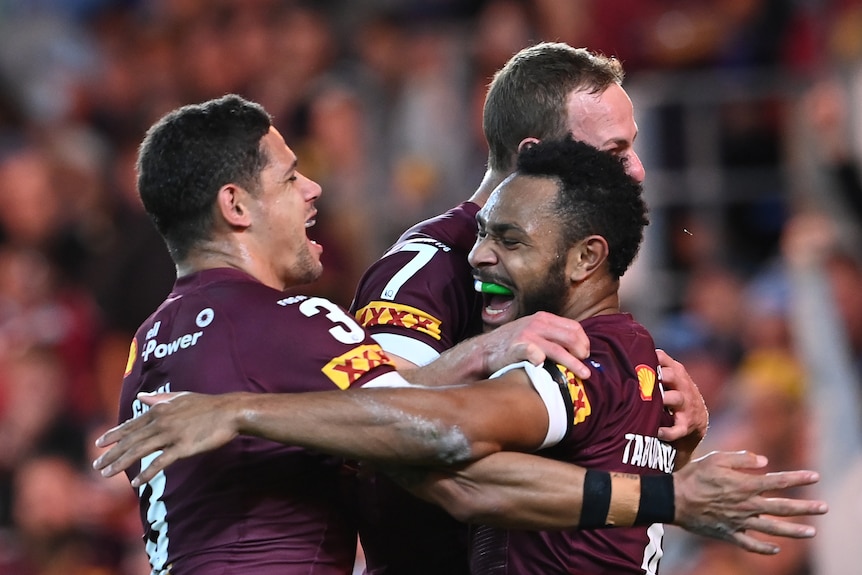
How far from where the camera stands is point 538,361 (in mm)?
3848

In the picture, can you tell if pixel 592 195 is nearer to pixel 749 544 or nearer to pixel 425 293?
pixel 425 293

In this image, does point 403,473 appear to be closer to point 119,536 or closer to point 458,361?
point 458,361

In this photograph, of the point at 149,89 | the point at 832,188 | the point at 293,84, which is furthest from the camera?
the point at 149,89

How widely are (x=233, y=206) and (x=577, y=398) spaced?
3.70 ft

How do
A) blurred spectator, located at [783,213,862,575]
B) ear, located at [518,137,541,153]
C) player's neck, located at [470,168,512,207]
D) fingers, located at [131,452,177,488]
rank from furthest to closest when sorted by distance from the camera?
blurred spectator, located at [783,213,862,575] < player's neck, located at [470,168,512,207] < ear, located at [518,137,541,153] < fingers, located at [131,452,177,488]

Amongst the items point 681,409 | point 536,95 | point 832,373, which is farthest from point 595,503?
point 832,373

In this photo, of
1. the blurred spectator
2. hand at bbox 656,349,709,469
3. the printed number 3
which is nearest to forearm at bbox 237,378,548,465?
the printed number 3

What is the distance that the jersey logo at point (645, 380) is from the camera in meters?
4.07

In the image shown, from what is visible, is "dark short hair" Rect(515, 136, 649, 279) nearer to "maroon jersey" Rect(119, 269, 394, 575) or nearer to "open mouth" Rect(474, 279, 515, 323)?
"open mouth" Rect(474, 279, 515, 323)

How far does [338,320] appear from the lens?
158 inches

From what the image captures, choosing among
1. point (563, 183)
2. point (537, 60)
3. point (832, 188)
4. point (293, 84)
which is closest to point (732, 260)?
point (832, 188)

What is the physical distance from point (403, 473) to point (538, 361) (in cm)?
45

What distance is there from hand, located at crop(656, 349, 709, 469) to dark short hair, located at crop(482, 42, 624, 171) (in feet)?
2.64

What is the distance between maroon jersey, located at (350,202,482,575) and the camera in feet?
14.3
